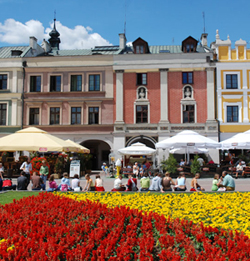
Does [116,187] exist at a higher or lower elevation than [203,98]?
lower

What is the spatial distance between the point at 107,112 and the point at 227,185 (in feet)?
67.5

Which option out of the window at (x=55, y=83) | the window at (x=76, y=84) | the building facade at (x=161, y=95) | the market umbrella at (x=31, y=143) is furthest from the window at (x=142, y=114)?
the market umbrella at (x=31, y=143)

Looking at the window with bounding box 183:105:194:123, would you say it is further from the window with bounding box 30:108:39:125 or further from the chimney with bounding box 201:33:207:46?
the window with bounding box 30:108:39:125

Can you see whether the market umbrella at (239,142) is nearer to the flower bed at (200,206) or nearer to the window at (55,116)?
the flower bed at (200,206)

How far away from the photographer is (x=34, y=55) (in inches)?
1400

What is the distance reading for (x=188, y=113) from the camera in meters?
31.8

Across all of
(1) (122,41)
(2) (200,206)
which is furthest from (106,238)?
(1) (122,41)

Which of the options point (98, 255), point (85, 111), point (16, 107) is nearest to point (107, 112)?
point (85, 111)

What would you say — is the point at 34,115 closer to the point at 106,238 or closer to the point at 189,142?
the point at 189,142

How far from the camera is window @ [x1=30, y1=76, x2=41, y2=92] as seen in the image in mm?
33531

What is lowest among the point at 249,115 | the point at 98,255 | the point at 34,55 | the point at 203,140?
the point at 98,255

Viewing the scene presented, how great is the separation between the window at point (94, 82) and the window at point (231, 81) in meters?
13.1

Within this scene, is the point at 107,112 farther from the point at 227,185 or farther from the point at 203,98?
the point at 227,185

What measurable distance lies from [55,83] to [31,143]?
1644 cm
